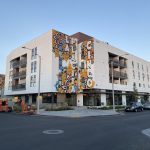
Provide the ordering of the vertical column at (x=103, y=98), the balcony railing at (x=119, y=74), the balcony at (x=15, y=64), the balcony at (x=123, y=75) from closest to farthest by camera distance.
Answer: the vertical column at (x=103, y=98) → the balcony railing at (x=119, y=74) → the balcony at (x=123, y=75) → the balcony at (x=15, y=64)

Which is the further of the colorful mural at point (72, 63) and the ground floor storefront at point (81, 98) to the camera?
the ground floor storefront at point (81, 98)

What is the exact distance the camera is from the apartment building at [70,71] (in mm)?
41969

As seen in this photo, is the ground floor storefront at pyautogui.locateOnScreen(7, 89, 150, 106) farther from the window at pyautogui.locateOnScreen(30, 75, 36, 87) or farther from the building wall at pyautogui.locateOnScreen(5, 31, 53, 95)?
the window at pyautogui.locateOnScreen(30, 75, 36, 87)

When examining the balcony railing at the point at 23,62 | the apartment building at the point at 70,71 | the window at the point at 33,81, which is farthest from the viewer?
the balcony railing at the point at 23,62

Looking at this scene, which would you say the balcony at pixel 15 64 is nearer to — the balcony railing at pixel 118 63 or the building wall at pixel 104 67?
the building wall at pixel 104 67

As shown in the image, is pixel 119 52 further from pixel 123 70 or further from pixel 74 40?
pixel 74 40

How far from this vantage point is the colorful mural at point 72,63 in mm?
42594

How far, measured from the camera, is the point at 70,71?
44750mm

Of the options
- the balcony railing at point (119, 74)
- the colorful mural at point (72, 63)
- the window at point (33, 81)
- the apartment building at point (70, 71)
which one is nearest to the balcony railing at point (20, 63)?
the apartment building at point (70, 71)

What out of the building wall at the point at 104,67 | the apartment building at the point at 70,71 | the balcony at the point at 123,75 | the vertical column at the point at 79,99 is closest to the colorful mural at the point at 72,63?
the apartment building at the point at 70,71

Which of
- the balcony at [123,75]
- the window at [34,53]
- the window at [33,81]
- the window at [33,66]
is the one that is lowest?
the window at [33,81]

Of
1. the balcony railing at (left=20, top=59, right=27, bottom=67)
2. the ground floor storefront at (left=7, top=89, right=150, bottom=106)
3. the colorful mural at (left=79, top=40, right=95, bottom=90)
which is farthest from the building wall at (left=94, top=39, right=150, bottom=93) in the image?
the balcony railing at (left=20, top=59, right=27, bottom=67)

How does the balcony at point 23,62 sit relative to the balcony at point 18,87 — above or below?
above

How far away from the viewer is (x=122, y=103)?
170ft
